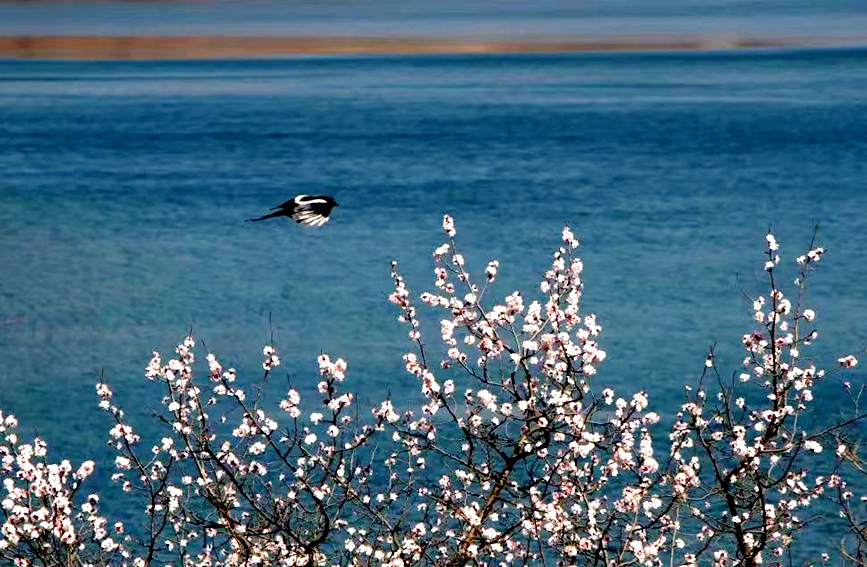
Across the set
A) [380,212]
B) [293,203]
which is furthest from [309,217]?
[380,212]

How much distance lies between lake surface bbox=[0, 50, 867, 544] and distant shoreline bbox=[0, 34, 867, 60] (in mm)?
20621

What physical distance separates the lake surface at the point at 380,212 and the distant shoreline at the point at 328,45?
812 inches

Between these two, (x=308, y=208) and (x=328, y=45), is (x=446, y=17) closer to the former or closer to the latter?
(x=328, y=45)

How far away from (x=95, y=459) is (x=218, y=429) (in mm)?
1382

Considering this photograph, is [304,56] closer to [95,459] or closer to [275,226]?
[275,226]

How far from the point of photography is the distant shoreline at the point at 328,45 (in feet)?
287

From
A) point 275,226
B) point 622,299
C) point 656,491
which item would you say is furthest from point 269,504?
point 275,226

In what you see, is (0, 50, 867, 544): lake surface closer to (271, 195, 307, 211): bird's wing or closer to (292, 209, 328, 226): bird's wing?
(292, 209, 328, 226): bird's wing

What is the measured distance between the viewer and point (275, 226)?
1267 inches

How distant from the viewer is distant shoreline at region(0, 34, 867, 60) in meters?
87.5

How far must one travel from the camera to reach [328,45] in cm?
Answer: 9681

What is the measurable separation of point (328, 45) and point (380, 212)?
66.0 meters

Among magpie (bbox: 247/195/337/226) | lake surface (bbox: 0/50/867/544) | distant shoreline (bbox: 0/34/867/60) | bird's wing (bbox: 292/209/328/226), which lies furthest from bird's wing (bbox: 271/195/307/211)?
distant shoreline (bbox: 0/34/867/60)

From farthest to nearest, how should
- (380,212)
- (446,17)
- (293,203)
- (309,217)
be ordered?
(446,17) → (380,212) → (309,217) → (293,203)
